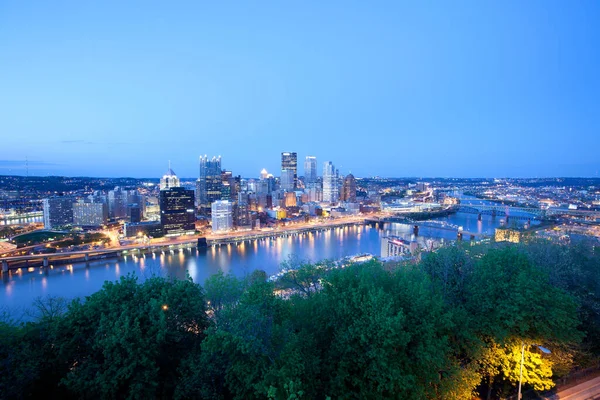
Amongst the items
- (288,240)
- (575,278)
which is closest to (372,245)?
(288,240)

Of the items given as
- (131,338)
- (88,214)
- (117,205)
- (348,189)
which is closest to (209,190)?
(117,205)

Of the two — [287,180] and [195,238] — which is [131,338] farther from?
[287,180]

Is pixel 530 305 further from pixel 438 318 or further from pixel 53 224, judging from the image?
pixel 53 224

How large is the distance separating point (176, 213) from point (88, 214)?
1004cm

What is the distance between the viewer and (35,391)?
3.19 metres

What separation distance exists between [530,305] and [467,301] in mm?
631

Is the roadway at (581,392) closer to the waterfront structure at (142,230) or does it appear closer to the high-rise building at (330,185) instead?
the waterfront structure at (142,230)

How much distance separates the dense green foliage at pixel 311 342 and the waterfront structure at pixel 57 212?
2859 centimetres

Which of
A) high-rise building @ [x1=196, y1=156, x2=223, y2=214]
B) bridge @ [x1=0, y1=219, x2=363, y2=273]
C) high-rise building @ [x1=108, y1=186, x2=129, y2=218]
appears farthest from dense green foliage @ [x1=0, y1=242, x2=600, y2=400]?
high-rise building @ [x1=196, y1=156, x2=223, y2=214]

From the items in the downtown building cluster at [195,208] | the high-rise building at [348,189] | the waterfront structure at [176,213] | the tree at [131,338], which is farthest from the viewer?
the high-rise building at [348,189]

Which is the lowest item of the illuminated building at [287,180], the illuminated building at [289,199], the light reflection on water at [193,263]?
the light reflection on water at [193,263]

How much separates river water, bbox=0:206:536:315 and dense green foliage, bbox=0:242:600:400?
5318mm

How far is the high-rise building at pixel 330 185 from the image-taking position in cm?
5172

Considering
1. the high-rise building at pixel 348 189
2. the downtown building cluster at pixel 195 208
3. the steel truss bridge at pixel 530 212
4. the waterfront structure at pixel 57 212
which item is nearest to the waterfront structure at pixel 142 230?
the downtown building cluster at pixel 195 208
